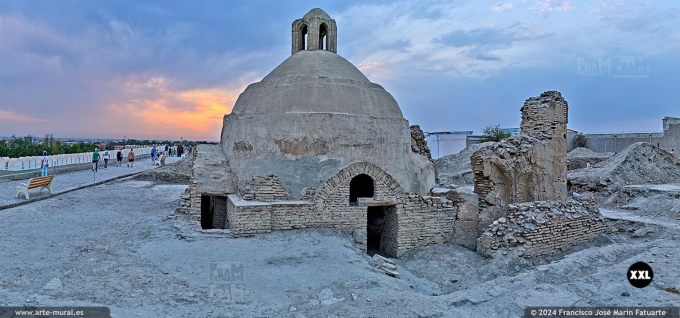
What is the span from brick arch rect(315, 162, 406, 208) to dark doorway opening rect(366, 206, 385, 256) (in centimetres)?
141

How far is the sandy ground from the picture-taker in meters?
5.45

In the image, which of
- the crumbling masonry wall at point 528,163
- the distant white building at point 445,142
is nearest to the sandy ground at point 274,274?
the crumbling masonry wall at point 528,163

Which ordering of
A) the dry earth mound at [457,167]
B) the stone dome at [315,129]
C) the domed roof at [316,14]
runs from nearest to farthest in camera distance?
→ 1. the stone dome at [315,129]
2. the domed roof at [316,14]
3. the dry earth mound at [457,167]

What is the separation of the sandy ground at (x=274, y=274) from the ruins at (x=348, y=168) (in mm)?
590

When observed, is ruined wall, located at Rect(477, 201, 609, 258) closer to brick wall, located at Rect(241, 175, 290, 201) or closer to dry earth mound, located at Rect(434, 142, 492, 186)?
brick wall, located at Rect(241, 175, 290, 201)

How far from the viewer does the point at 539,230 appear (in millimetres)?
9289

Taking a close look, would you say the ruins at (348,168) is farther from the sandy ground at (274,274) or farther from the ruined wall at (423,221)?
the sandy ground at (274,274)

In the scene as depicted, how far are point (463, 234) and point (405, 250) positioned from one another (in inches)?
66.8

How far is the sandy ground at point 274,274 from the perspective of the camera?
5.45m

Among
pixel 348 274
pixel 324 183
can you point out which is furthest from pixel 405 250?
pixel 348 274

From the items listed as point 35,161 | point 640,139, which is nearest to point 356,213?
point 35,161

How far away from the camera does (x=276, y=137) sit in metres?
10.4

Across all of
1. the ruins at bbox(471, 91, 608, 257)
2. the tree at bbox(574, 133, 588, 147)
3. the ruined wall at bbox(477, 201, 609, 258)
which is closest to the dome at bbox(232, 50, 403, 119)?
the ruins at bbox(471, 91, 608, 257)

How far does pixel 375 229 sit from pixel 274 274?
5727 mm
